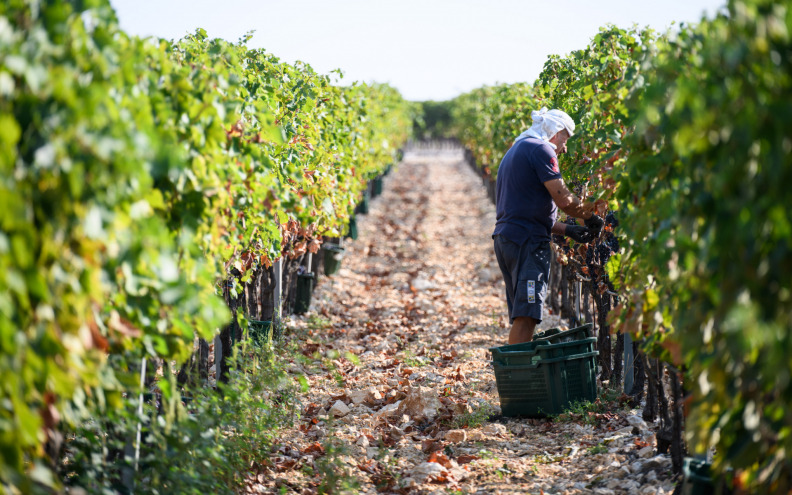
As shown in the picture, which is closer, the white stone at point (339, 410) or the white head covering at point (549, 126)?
the white stone at point (339, 410)

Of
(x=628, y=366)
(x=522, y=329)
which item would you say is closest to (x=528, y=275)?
(x=522, y=329)

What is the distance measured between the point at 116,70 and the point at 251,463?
7.50 feet

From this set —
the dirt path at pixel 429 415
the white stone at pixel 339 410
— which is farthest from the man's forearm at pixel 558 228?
the white stone at pixel 339 410

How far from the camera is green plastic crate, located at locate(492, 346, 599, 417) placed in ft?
15.2

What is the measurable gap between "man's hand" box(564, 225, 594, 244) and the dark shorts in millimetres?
251

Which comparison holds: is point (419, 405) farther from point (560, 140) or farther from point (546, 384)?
point (560, 140)

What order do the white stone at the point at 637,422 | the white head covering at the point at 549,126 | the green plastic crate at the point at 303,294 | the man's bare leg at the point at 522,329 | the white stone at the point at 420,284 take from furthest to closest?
the white stone at the point at 420,284, the green plastic crate at the point at 303,294, the white head covering at the point at 549,126, the man's bare leg at the point at 522,329, the white stone at the point at 637,422

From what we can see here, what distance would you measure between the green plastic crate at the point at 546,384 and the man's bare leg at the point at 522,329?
1.31 ft

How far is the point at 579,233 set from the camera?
5195 millimetres

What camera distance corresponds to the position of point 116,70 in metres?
2.22

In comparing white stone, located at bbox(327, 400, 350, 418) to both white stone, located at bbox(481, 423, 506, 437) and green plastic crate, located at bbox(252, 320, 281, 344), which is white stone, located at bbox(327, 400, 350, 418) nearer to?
green plastic crate, located at bbox(252, 320, 281, 344)

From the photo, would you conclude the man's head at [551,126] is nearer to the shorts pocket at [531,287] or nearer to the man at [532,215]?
the man at [532,215]

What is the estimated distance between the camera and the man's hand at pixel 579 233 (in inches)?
203

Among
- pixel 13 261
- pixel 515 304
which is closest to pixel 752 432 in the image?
pixel 13 261
